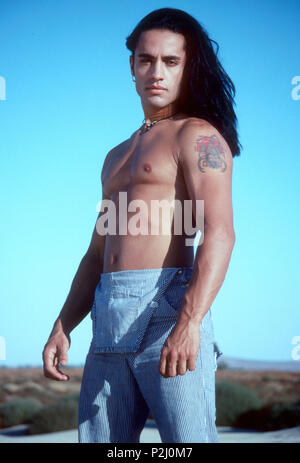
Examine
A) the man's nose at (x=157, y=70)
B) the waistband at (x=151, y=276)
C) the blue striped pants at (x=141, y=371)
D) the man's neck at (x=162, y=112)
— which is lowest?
the blue striped pants at (x=141, y=371)

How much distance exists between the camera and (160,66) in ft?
7.56

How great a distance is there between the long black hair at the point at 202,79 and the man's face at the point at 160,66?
0.12ft

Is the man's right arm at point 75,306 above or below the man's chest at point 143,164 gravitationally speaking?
below

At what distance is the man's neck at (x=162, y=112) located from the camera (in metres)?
2.38

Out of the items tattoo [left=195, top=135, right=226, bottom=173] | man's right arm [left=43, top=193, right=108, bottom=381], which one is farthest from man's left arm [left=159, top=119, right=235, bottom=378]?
man's right arm [left=43, top=193, right=108, bottom=381]

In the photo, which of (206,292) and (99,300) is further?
(99,300)

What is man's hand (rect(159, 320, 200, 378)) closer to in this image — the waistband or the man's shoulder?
the waistband

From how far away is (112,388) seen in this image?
2025mm

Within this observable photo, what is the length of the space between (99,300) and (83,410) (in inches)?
15.8

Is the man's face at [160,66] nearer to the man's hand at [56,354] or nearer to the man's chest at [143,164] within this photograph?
the man's chest at [143,164]

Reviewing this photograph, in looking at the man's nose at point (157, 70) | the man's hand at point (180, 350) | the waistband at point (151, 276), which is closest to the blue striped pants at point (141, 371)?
the waistband at point (151, 276)

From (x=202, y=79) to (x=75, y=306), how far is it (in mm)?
1079
